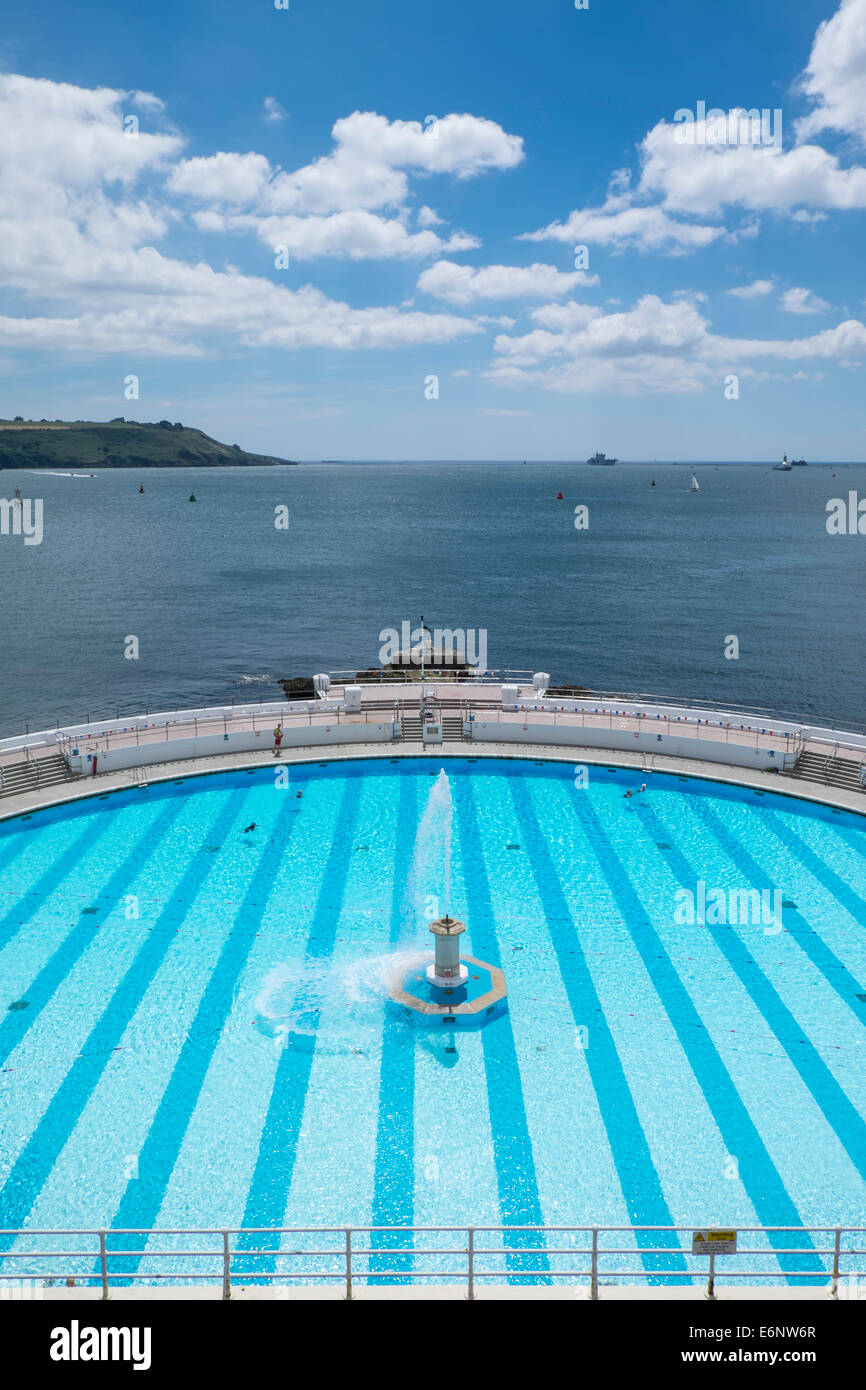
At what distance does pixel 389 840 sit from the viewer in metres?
23.3

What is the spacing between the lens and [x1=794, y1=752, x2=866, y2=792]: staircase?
2612cm

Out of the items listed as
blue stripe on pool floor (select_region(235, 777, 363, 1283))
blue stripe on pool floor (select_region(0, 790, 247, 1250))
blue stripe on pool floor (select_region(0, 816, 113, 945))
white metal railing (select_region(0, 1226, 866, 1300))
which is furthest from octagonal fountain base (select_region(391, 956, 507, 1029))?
blue stripe on pool floor (select_region(0, 816, 113, 945))

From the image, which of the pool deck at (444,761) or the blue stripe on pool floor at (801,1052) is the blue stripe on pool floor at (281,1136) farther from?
the pool deck at (444,761)

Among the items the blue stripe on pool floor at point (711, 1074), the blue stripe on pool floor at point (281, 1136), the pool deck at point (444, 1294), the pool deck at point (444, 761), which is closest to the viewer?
the pool deck at point (444, 1294)

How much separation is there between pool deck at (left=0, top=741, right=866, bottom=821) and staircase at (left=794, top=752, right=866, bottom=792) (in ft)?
0.82

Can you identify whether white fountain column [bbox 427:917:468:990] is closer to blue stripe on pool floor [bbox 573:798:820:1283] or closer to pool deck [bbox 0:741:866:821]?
blue stripe on pool floor [bbox 573:798:820:1283]

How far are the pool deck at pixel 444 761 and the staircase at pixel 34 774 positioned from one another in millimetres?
210

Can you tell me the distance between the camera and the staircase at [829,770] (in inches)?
1029

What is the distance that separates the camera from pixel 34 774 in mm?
25875

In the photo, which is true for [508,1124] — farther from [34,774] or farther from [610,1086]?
[34,774]

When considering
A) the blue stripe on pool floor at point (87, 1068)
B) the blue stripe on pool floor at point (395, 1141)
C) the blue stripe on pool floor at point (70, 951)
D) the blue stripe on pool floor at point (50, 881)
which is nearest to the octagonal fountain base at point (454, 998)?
the blue stripe on pool floor at point (395, 1141)

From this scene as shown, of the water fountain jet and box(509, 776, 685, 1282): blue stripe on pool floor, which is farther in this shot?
the water fountain jet

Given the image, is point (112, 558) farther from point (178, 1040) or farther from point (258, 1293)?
point (258, 1293)
